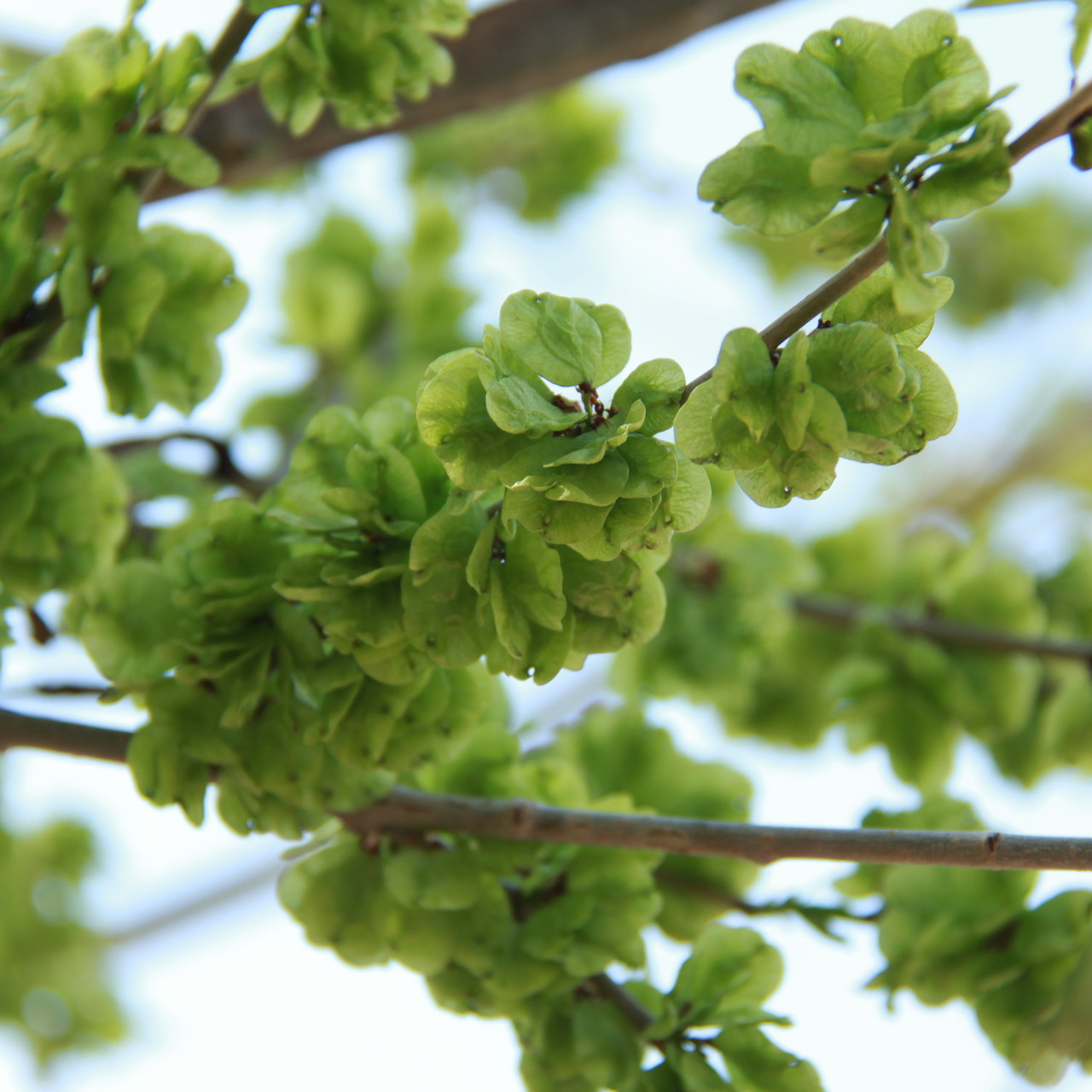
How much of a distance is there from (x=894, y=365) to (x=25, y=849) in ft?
5.85

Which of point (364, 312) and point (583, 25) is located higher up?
point (583, 25)

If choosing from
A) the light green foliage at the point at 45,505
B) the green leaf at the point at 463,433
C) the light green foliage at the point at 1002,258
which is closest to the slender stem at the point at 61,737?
the light green foliage at the point at 45,505

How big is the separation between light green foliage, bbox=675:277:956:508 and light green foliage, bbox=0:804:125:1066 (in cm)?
159

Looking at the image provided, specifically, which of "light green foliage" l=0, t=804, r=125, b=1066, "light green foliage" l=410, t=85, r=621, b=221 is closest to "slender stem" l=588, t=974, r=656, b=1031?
"light green foliage" l=0, t=804, r=125, b=1066

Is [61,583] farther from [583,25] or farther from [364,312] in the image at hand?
[364,312]

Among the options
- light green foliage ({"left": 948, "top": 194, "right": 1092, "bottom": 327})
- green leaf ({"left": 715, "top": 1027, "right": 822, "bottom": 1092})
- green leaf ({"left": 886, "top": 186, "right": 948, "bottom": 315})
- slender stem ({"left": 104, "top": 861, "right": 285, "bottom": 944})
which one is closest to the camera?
green leaf ({"left": 886, "top": 186, "right": 948, "bottom": 315})

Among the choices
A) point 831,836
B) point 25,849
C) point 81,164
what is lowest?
point 25,849

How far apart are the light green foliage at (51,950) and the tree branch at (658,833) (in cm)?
125

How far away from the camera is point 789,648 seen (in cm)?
126

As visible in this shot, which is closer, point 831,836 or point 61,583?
point 831,836

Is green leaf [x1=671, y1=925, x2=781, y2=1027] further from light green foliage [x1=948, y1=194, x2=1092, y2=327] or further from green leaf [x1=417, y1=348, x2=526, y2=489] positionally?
light green foliage [x1=948, y1=194, x2=1092, y2=327]

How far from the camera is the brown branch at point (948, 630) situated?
106 cm

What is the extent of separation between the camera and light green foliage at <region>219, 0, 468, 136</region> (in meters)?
0.68

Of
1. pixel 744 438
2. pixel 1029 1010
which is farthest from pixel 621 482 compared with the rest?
pixel 1029 1010
